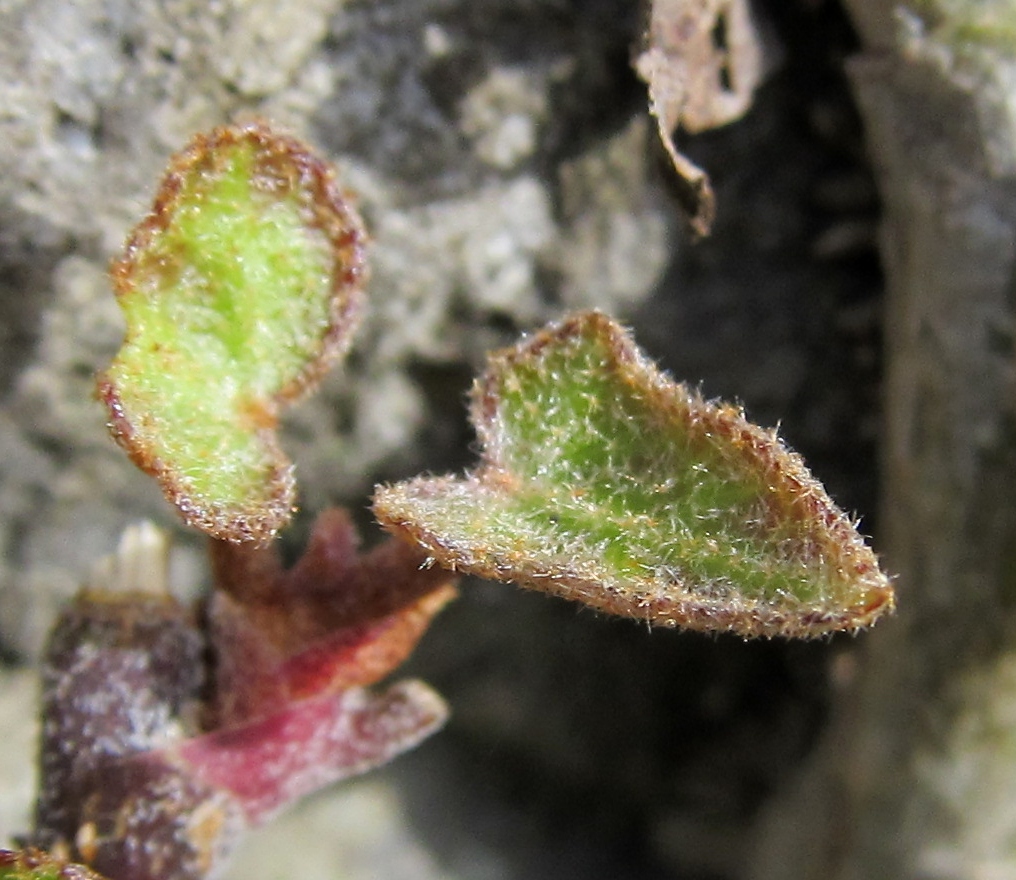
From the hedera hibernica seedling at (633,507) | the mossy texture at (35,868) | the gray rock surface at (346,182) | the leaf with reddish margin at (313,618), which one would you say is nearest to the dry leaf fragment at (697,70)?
the gray rock surface at (346,182)

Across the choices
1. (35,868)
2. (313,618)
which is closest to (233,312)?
(313,618)

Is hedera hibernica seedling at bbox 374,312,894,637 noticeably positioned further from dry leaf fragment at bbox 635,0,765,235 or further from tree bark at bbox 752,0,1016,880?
tree bark at bbox 752,0,1016,880

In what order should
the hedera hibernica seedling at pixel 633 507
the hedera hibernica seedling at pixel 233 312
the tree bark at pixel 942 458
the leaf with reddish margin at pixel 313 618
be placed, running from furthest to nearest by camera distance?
the tree bark at pixel 942 458, the leaf with reddish margin at pixel 313 618, the hedera hibernica seedling at pixel 233 312, the hedera hibernica seedling at pixel 633 507

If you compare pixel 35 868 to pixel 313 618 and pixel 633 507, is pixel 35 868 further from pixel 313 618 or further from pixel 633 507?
pixel 633 507

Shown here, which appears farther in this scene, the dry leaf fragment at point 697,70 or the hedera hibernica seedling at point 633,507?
the dry leaf fragment at point 697,70

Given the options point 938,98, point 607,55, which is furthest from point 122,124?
point 938,98

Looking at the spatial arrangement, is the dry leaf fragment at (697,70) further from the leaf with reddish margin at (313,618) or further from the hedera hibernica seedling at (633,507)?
the leaf with reddish margin at (313,618)
